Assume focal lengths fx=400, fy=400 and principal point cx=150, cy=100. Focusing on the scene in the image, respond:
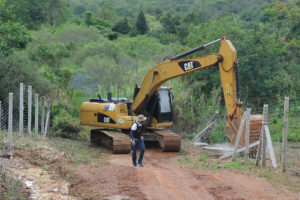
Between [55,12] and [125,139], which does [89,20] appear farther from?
[125,139]

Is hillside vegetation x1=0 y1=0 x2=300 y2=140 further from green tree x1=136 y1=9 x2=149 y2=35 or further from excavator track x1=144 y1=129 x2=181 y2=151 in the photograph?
green tree x1=136 y1=9 x2=149 y2=35

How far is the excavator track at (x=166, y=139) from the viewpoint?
15.1 metres

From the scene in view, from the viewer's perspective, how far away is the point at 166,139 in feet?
49.5

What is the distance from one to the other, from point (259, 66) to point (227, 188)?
55.7 ft

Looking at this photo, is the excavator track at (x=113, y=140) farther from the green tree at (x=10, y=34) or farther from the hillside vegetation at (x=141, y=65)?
the green tree at (x=10, y=34)

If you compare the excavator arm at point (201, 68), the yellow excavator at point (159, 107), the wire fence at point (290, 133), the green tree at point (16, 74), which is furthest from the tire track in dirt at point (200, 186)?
the green tree at point (16, 74)

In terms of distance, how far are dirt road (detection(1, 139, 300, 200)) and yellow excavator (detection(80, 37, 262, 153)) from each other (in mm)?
3111

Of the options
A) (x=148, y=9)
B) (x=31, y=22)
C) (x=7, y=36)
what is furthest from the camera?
(x=148, y=9)

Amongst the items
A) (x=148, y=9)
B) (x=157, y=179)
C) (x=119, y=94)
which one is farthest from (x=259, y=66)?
(x=148, y=9)

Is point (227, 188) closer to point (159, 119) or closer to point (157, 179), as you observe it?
point (157, 179)

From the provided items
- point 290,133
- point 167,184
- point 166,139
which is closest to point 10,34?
point 166,139

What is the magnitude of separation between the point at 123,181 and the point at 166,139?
20.1 ft

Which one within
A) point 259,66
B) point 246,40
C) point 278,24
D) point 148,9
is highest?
point 148,9

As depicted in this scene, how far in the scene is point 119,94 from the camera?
2328 cm
